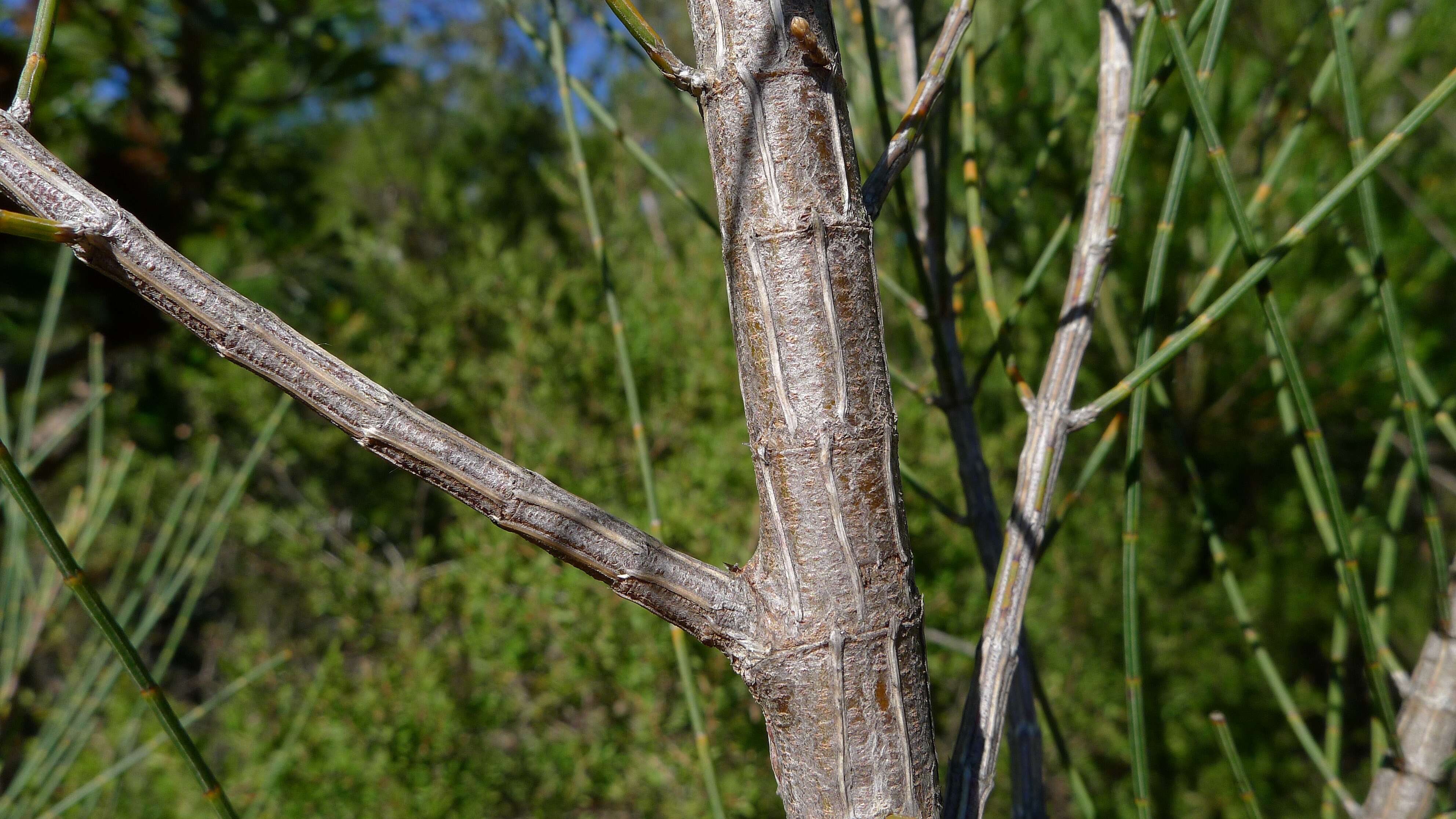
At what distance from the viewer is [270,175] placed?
187 centimetres

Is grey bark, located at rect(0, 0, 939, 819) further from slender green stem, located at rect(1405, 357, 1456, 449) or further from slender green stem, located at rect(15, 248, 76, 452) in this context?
slender green stem, located at rect(15, 248, 76, 452)

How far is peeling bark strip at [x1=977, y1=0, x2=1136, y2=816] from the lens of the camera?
1.34 ft

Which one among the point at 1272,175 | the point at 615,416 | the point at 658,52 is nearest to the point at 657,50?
the point at 658,52

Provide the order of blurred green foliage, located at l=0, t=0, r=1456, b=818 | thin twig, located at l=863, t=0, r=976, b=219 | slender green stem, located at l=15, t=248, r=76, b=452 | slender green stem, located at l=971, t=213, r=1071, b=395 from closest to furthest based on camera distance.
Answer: thin twig, located at l=863, t=0, r=976, b=219 → slender green stem, located at l=971, t=213, r=1071, b=395 → slender green stem, located at l=15, t=248, r=76, b=452 → blurred green foliage, located at l=0, t=0, r=1456, b=818

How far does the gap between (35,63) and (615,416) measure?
4.68ft

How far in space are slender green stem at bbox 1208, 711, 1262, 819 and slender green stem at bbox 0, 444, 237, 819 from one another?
1.59 feet

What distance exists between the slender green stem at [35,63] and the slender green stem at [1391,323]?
2.10 ft

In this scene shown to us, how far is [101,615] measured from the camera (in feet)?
1.16

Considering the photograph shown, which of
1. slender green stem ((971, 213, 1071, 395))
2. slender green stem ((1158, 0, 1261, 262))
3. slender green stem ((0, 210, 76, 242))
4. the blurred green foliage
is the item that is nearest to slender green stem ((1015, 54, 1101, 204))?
slender green stem ((971, 213, 1071, 395))

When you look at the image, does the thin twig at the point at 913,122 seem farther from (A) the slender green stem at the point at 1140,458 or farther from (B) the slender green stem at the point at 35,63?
(B) the slender green stem at the point at 35,63

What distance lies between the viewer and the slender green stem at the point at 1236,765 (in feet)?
1.48

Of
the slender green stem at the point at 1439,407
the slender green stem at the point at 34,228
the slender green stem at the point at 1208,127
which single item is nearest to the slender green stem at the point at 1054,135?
the slender green stem at the point at 1208,127

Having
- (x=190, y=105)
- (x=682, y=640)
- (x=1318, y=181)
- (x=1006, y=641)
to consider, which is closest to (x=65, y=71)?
(x=190, y=105)

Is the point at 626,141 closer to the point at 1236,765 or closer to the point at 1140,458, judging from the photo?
the point at 1140,458
